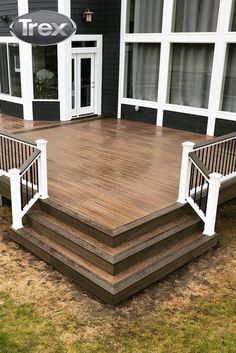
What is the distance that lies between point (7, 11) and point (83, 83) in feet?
9.06

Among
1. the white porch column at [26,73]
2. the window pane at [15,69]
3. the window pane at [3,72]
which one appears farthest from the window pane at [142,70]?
the window pane at [3,72]

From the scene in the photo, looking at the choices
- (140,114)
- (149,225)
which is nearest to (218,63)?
(140,114)

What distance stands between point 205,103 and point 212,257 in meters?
5.02

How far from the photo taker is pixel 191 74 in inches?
372

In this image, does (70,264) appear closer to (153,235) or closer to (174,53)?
(153,235)

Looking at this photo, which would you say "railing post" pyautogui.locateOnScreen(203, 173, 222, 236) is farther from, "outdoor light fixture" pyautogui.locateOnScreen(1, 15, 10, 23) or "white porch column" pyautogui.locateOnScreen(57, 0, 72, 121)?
"outdoor light fixture" pyautogui.locateOnScreen(1, 15, 10, 23)

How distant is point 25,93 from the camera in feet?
34.5

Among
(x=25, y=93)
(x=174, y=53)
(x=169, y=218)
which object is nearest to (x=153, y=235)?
(x=169, y=218)

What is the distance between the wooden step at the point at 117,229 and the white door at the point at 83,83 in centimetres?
588

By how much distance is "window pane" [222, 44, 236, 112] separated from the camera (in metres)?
8.63

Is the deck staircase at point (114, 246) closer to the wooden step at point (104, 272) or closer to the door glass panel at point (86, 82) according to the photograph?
the wooden step at point (104, 272)

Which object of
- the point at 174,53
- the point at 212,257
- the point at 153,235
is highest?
the point at 174,53

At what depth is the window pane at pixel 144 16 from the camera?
9633 millimetres

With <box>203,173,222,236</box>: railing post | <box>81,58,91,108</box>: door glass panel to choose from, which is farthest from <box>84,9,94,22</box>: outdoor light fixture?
<box>203,173,222,236</box>: railing post
